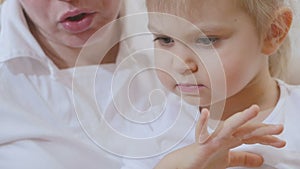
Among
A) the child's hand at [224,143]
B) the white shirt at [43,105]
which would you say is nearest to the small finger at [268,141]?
the child's hand at [224,143]

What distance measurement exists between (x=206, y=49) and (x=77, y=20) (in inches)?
5.1

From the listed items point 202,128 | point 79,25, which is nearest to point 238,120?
point 202,128

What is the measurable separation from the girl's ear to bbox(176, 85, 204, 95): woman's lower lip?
0.20 feet

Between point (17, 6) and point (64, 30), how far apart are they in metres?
0.06

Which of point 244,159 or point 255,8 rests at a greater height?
point 255,8

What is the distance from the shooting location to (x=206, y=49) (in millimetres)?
412

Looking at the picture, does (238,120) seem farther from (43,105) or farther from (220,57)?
(43,105)

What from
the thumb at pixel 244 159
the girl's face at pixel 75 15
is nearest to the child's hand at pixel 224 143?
the thumb at pixel 244 159

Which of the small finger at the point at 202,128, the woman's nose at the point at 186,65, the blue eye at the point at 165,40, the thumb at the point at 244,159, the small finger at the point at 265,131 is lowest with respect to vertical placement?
the thumb at the point at 244,159

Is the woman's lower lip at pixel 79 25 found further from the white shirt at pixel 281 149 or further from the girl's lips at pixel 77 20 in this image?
the white shirt at pixel 281 149

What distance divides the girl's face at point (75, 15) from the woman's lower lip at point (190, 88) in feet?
0.32

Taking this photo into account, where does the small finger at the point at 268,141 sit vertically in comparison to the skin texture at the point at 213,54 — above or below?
below

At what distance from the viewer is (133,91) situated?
460 mm

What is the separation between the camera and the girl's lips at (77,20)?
477 mm
